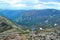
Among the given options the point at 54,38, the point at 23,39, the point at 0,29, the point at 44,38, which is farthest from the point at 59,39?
the point at 23,39

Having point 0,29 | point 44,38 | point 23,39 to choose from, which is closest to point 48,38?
point 44,38

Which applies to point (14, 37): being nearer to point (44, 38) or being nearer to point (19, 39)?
point (19, 39)

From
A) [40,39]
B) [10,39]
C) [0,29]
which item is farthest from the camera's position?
[0,29]

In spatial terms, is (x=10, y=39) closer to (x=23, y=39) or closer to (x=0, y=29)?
(x=23, y=39)

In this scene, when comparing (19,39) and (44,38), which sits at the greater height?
(19,39)

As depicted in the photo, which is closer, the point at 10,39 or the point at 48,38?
the point at 10,39

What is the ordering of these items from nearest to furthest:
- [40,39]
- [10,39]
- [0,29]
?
1. [10,39]
2. [40,39]
3. [0,29]

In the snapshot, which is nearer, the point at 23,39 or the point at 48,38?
the point at 23,39

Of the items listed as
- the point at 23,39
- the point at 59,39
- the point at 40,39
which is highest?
the point at 23,39

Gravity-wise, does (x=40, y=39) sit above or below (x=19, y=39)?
below
